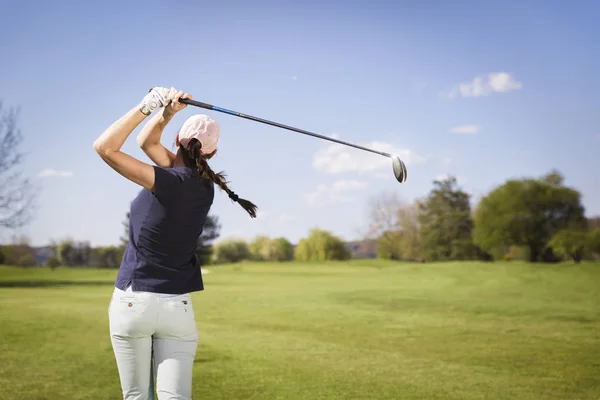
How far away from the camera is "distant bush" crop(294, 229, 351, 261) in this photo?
40375 millimetres

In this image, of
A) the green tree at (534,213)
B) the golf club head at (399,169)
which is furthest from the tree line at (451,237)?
A: the golf club head at (399,169)

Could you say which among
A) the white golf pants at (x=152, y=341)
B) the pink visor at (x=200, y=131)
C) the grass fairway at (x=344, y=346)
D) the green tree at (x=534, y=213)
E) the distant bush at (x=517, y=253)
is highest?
the green tree at (x=534, y=213)

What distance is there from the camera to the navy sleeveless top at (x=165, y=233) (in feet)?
8.27

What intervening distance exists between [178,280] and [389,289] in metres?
16.8

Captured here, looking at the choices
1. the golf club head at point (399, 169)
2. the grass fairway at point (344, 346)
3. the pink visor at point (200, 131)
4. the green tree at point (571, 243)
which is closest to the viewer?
the pink visor at point (200, 131)

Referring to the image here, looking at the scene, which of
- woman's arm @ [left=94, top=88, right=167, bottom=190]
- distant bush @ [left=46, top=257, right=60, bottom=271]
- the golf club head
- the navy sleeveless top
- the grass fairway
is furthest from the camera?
distant bush @ [left=46, top=257, right=60, bottom=271]

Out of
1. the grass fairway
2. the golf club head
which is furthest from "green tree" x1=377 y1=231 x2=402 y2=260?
the golf club head

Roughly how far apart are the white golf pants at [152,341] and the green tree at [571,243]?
1152 inches

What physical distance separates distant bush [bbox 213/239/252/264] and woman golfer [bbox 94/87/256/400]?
127ft

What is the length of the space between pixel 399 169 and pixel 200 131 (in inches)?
86.6

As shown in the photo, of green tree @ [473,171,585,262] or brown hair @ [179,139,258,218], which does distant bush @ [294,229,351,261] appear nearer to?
green tree @ [473,171,585,262]

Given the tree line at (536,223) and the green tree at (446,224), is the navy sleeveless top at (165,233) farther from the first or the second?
the green tree at (446,224)

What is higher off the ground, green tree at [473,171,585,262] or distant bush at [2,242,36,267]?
green tree at [473,171,585,262]

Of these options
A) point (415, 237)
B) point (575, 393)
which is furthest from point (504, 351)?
point (415, 237)
